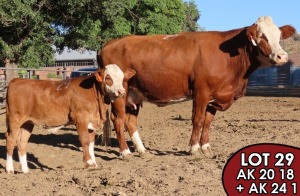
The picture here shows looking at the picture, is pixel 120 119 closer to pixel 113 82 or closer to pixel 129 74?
pixel 129 74

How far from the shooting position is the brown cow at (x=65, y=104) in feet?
24.1

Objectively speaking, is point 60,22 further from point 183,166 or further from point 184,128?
point 183,166

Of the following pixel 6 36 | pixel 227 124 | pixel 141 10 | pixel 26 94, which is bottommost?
pixel 227 124

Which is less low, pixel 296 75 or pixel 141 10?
pixel 141 10

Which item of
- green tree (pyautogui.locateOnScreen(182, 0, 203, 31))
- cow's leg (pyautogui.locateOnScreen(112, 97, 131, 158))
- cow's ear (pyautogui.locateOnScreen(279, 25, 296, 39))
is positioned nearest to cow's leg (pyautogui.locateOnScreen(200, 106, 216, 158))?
cow's leg (pyautogui.locateOnScreen(112, 97, 131, 158))

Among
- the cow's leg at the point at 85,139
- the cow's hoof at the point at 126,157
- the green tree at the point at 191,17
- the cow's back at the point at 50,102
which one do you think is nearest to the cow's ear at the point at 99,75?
the cow's back at the point at 50,102

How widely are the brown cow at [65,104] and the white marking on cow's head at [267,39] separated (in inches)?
76.4

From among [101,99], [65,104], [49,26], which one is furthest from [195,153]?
[49,26]

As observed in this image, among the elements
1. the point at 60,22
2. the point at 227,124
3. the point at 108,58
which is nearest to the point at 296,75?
the point at 60,22

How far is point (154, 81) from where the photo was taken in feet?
27.5

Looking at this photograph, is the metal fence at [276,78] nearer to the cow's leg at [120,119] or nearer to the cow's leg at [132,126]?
the cow's leg at [132,126]

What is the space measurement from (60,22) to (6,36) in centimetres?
219

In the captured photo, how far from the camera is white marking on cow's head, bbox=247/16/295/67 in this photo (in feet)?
24.3

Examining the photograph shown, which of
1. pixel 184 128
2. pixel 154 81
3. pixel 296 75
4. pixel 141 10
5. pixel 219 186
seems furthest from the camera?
pixel 296 75
